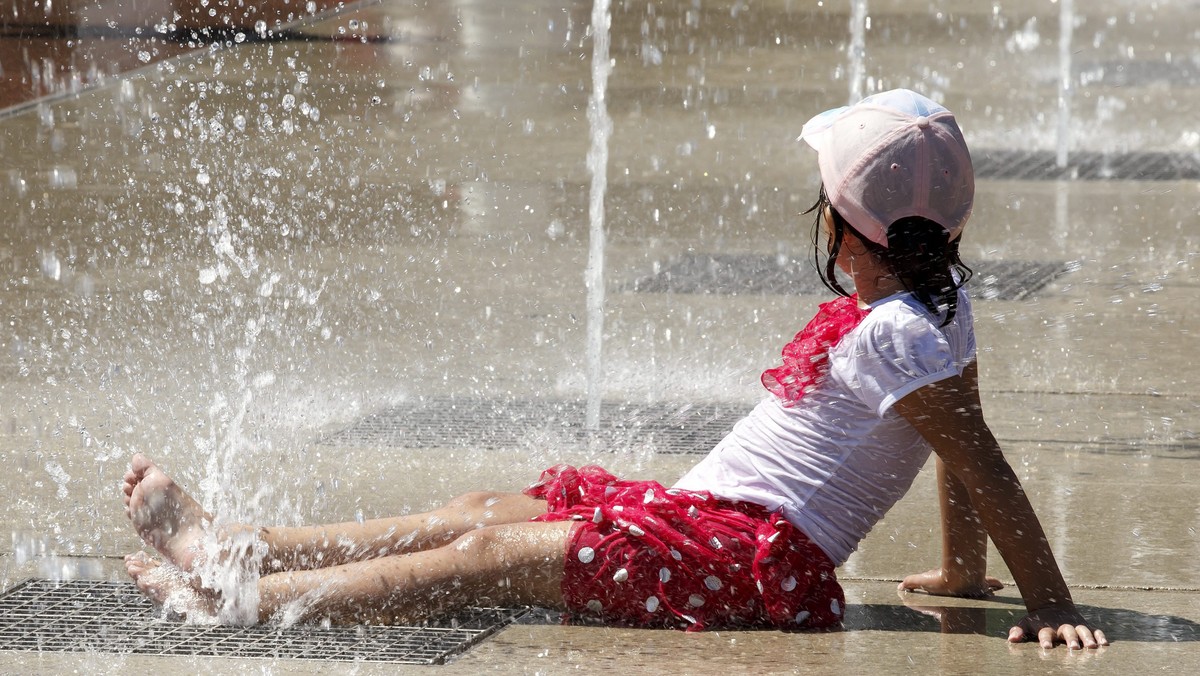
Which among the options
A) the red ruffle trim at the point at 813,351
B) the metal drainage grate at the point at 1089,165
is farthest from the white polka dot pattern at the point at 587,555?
the metal drainage grate at the point at 1089,165

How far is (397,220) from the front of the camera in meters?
8.20

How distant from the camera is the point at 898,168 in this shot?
3100mm

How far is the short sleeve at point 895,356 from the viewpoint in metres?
3.04

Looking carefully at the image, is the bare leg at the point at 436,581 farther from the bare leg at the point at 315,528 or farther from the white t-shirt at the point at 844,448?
the white t-shirt at the point at 844,448

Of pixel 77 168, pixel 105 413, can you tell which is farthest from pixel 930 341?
pixel 77 168

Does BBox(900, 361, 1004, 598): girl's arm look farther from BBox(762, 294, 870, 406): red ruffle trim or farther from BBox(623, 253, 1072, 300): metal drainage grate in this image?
BBox(623, 253, 1072, 300): metal drainage grate

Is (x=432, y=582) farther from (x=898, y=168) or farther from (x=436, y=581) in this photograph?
(x=898, y=168)

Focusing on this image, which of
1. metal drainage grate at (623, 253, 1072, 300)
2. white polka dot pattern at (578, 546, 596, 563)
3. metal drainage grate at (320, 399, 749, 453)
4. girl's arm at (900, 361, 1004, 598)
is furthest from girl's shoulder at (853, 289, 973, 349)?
metal drainage grate at (623, 253, 1072, 300)

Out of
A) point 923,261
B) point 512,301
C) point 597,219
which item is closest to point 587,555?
point 923,261

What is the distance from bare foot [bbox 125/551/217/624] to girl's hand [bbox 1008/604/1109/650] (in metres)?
1.49

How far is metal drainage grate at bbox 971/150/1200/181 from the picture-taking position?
9.62m

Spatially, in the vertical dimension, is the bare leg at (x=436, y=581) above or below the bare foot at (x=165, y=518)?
below

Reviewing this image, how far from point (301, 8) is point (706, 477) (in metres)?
14.2

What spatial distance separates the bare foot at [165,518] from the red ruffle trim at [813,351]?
1.15 meters
